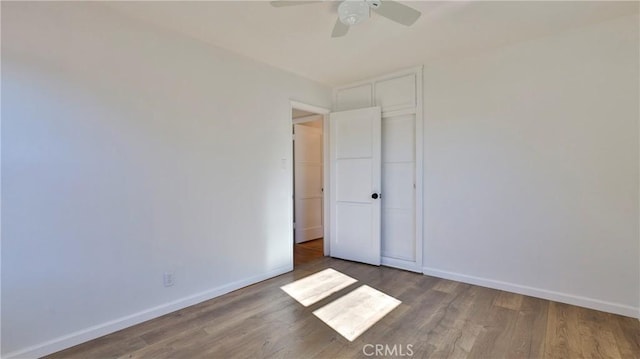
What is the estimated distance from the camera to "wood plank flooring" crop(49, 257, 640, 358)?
2012 mm

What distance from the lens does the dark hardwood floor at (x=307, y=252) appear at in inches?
166

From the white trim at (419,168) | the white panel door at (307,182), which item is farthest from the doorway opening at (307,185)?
the white trim at (419,168)

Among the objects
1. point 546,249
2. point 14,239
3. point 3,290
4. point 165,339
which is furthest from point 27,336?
point 546,249

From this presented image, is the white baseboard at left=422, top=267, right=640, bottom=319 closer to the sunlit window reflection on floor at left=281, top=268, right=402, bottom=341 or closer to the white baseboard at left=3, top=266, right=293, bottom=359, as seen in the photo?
the sunlit window reflection on floor at left=281, top=268, right=402, bottom=341

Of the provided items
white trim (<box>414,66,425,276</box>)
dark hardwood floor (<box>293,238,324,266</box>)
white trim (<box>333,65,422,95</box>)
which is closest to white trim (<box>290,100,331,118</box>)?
white trim (<box>333,65,422,95</box>)

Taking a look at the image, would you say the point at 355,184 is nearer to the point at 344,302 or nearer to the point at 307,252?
the point at 307,252

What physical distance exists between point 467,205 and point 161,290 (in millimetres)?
3160

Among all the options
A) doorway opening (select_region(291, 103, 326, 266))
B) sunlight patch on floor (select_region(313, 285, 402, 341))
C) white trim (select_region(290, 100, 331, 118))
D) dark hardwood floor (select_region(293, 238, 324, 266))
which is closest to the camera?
sunlight patch on floor (select_region(313, 285, 402, 341))

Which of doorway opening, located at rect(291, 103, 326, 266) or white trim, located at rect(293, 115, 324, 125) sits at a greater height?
white trim, located at rect(293, 115, 324, 125)

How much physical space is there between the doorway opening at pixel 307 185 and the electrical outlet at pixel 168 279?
2484 mm

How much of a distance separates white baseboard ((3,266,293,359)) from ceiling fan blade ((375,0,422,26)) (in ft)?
9.31

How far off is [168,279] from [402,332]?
202 cm

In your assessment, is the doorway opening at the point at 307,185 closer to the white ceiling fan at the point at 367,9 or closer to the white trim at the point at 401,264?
the white trim at the point at 401,264

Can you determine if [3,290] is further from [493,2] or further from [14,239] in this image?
[493,2]
